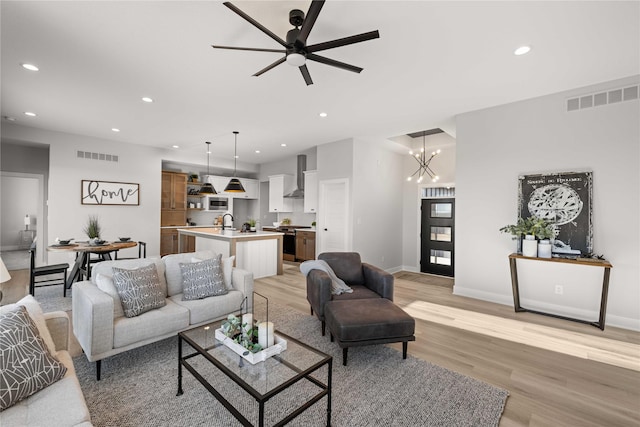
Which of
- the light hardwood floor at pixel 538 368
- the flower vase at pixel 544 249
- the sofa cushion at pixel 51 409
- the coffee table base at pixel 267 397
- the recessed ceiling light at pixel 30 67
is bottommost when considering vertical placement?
the light hardwood floor at pixel 538 368

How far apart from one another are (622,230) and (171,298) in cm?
522

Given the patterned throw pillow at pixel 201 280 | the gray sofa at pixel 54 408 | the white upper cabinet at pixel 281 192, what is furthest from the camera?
the white upper cabinet at pixel 281 192

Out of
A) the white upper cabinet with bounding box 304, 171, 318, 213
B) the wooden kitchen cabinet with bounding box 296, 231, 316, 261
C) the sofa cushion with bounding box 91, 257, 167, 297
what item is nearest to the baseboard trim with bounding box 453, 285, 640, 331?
the wooden kitchen cabinet with bounding box 296, 231, 316, 261

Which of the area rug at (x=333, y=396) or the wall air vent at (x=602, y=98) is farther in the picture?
the wall air vent at (x=602, y=98)

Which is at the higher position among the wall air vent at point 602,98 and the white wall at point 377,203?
the wall air vent at point 602,98

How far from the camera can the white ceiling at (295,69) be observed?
7.45 feet

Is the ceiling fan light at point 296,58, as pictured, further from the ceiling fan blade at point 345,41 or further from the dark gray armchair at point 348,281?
the dark gray armchair at point 348,281

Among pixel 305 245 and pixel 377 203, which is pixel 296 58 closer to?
pixel 377 203

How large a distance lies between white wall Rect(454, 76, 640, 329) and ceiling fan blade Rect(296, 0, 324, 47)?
3421 millimetres

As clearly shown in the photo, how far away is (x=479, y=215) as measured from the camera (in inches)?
172

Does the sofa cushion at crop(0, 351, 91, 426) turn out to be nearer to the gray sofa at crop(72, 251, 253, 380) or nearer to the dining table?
the gray sofa at crop(72, 251, 253, 380)

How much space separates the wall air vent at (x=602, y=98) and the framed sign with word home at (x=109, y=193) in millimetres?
8313

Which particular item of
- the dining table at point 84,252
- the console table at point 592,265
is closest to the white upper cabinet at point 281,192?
the dining table at point 84,252

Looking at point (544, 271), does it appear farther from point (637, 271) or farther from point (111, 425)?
point (111, 425)
